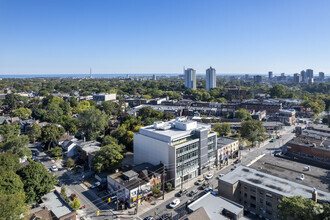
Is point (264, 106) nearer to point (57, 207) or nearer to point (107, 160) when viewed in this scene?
point (107, 160)

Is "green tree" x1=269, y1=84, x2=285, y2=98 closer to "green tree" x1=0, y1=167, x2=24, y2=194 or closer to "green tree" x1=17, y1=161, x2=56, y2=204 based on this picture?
"green tree" x1=17, y1=161, x2=56, y2=204

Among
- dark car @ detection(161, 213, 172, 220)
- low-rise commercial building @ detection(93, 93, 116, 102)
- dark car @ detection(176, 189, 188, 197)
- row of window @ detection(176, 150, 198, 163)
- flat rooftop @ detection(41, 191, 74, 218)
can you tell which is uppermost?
low-rise commercial building @ detection(93, 93, 116, 102)

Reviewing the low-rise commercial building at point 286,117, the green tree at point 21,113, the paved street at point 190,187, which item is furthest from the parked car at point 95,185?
the low-rise commercial building at point 286,117

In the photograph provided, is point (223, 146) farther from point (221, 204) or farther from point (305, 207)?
point (305, 207)

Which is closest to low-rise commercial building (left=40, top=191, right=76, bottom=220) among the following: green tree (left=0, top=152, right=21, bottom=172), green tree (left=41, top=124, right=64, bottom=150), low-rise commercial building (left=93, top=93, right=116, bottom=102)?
green tree (left=0, top=152, right=21, bottom=172)

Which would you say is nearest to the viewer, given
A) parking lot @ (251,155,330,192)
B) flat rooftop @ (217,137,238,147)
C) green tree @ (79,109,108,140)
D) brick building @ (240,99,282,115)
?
parking lot @ (251,155,330,192)

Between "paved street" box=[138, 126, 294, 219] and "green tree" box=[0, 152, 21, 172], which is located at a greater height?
"green tree" box=[0, 152, 21, 172]
